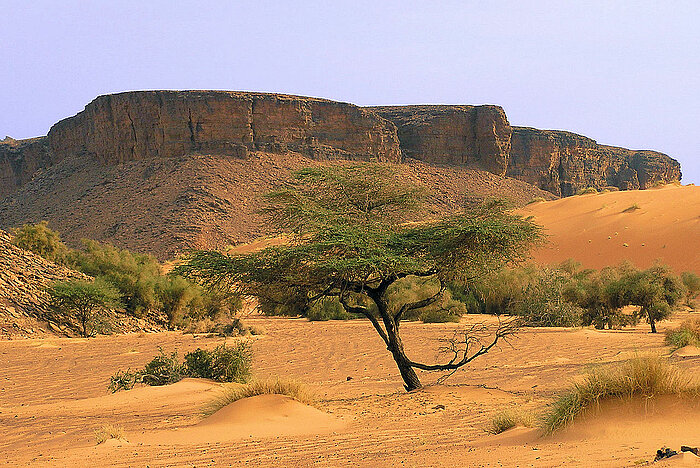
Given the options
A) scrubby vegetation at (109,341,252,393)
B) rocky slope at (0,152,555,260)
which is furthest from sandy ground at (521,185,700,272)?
scrubby vegetation at (109,341,252,393)

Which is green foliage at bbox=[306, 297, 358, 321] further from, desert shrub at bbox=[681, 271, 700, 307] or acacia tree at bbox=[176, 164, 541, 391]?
acacia tree at bbox=[176, 164, 541, 391]

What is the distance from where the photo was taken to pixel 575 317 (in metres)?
22.7

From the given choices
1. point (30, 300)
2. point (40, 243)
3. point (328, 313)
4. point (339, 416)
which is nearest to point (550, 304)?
point (328, 313)

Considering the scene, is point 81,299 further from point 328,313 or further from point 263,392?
point 263,392

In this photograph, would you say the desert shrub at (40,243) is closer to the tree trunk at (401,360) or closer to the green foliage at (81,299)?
the green foliage at (81,299)

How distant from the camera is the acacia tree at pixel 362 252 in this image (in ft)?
35.3

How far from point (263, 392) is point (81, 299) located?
16204 mm

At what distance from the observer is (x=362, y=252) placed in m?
10.4

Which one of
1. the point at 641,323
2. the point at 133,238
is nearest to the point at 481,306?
the point at 641,323

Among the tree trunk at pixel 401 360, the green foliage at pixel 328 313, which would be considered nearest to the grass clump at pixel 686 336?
the tree trunk at pixel 401 360

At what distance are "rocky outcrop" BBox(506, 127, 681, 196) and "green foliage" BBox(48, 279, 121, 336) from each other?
73.4 m

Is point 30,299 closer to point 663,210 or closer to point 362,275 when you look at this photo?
point 362,275

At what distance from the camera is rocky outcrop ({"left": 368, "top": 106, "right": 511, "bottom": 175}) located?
82.8 metres

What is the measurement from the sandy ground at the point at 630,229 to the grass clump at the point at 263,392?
27215 mm
